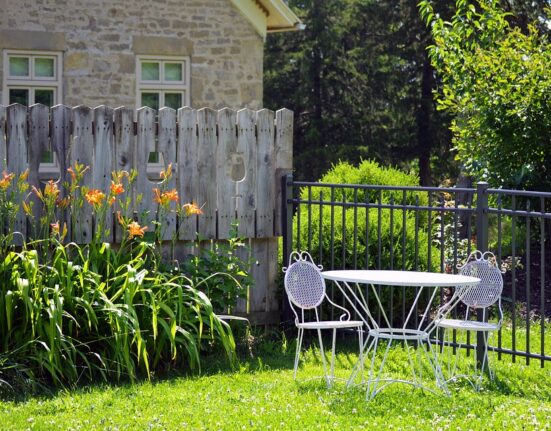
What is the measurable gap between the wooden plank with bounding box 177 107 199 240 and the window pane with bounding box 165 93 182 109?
6370 mm

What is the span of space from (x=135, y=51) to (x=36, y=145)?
6710mm

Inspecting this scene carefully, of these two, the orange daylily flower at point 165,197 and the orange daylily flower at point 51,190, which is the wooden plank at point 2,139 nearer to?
the orange daylily flower at point 51,190

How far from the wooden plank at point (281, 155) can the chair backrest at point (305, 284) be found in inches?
60.0

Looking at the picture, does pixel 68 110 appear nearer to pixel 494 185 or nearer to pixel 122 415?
pixel 122 415

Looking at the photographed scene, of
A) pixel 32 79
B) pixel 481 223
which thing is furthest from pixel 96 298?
pixel 32 79

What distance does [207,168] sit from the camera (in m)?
8.40

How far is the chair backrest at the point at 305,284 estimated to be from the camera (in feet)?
23.5

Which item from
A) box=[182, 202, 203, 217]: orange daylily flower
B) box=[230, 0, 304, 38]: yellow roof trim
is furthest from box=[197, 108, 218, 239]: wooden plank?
box=[230, 0, 304, 38]: yellow roof trim

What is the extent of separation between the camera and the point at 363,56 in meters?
27.5

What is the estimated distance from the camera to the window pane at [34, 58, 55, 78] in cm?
1393

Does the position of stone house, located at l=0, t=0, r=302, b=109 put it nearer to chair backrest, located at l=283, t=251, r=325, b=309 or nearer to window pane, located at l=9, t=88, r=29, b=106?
window pane, located at l=9, t=88, r=29, b=106

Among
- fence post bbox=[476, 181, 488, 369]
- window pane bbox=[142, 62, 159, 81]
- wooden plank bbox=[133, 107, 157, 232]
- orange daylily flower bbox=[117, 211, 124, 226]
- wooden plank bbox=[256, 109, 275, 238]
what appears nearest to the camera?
fence post bbox=[476, 181, 488, 369]

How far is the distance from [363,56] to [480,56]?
16.7 metres

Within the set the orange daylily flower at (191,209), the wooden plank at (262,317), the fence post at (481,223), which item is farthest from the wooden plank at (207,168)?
the fence post at (481,223)
